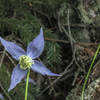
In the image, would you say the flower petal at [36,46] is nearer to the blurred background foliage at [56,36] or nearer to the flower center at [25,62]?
the flower center at [25,62]


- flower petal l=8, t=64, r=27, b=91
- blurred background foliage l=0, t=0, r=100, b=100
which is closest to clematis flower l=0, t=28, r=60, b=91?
flower petal l=8, t=64, r=27, b=91

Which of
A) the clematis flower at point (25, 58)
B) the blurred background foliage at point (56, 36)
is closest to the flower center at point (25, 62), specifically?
the clematis flower at point (25, 58)

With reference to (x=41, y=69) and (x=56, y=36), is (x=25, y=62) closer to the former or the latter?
(x=41, y=69)

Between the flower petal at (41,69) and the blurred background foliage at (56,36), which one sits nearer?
the flower petal at (41,69)

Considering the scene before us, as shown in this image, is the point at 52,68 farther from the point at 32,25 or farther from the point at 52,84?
the point at 32,25

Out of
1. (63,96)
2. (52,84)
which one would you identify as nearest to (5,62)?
(52,84)

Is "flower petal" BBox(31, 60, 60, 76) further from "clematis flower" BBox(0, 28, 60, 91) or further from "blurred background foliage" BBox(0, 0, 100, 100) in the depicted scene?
"blurred background foliage" BBox(0, 0, 100, 100)

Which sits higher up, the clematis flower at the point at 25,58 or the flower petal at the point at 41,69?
the clematis flower at the point at 25,58
